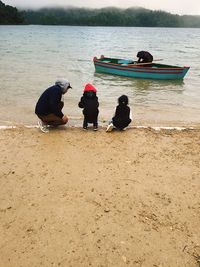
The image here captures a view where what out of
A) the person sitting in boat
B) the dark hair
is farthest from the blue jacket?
the person sitting in boat

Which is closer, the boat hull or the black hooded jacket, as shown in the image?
the black hooded jacket

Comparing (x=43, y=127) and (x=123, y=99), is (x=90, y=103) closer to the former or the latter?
(x=123, y=99)

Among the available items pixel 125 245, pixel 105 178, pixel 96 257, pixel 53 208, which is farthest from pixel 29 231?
pixel 105 178

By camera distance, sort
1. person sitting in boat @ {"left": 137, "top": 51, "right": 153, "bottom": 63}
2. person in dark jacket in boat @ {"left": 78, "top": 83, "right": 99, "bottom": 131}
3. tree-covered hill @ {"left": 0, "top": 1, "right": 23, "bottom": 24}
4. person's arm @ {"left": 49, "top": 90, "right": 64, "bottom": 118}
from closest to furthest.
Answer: person's arm @ {"left": 49, "top": 90, "right": 64, "bottom": 118} → person in dark jacket in boat @ {"left": 78, "top": 83, "right": 99, "bottom": 131} → person sitting in boat @ {"left": 137, "top": 51, "right": 153, "bottom": 63} → tree-covered hill @ {"left": 0, "top": 1, "right": 23, "bottom": 24}

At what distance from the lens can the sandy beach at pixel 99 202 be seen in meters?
3.67

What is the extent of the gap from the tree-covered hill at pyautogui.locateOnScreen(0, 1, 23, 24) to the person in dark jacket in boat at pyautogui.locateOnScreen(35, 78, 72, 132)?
5229 inches

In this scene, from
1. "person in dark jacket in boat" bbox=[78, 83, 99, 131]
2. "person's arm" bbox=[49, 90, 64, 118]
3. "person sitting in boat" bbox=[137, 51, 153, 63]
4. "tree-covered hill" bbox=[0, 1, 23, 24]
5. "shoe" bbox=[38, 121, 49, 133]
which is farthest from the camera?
"tree-covered hill" bbox=[0, 1, 23, 24]

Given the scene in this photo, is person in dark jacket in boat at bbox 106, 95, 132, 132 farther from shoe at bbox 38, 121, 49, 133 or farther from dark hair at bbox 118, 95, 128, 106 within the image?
shoe at bbox 38, 121, 49, 133

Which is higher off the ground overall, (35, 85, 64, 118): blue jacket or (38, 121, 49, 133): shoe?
(35, 85, 64, 118): blue jacket

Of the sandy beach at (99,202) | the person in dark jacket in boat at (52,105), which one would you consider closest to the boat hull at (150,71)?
the person in dark jacket in boat at (52,105)

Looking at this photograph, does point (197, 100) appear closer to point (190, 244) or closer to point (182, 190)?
point (182, 190)

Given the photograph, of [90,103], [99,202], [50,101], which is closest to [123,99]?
[90,103]

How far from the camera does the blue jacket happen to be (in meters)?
7.34

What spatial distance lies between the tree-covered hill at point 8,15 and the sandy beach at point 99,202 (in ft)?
442
